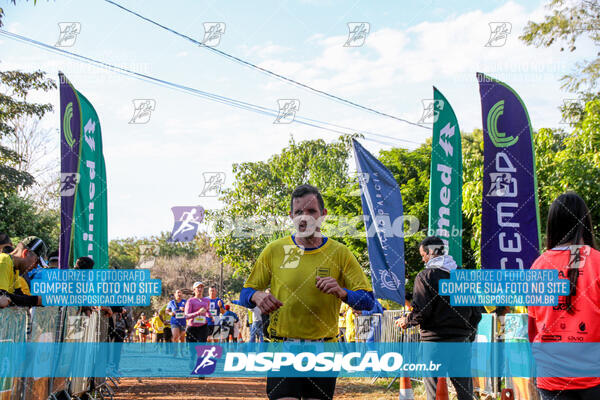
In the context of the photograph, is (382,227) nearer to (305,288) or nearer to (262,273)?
(262,273)

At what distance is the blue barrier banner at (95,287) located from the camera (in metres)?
6.98

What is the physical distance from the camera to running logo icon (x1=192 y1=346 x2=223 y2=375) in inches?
480

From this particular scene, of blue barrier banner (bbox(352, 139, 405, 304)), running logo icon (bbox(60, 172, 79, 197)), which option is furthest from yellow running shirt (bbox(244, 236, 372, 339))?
blue barrier banner (bbox(352, 139, 405, 304))

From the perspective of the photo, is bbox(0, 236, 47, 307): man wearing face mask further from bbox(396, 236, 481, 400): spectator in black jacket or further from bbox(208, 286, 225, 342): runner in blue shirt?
bbox(208, 286, 225, 342): runner in blue shirt

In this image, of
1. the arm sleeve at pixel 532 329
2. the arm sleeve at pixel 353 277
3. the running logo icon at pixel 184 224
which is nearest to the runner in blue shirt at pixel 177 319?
the running logo icon at pixel 184 224

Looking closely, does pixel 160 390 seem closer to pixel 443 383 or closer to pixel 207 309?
pixel 207 309

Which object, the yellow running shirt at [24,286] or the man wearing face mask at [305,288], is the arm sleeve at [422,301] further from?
the yellow running shirt at [24,286]

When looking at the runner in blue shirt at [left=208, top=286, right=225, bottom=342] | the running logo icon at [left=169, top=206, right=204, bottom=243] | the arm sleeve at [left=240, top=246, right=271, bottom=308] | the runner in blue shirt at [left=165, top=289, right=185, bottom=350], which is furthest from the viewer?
the running logo icon at [left=169, top=206, right=204, bottom=243]

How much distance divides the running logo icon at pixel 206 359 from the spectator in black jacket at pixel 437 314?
688 centimetres

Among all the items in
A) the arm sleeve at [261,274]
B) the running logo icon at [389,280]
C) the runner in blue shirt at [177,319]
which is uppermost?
the running logo icon at [389,280]

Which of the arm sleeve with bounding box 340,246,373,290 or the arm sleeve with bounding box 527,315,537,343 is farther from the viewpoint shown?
the arm sleeve with bounding box 340,246,373,290

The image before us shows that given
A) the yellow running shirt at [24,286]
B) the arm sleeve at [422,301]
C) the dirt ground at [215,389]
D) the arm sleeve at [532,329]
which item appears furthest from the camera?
the dirt ground at [215,389]

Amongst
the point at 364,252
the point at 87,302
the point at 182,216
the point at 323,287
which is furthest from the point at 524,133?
the point at 364,252

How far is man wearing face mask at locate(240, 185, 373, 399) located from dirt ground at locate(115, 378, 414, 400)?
570 centimetres
